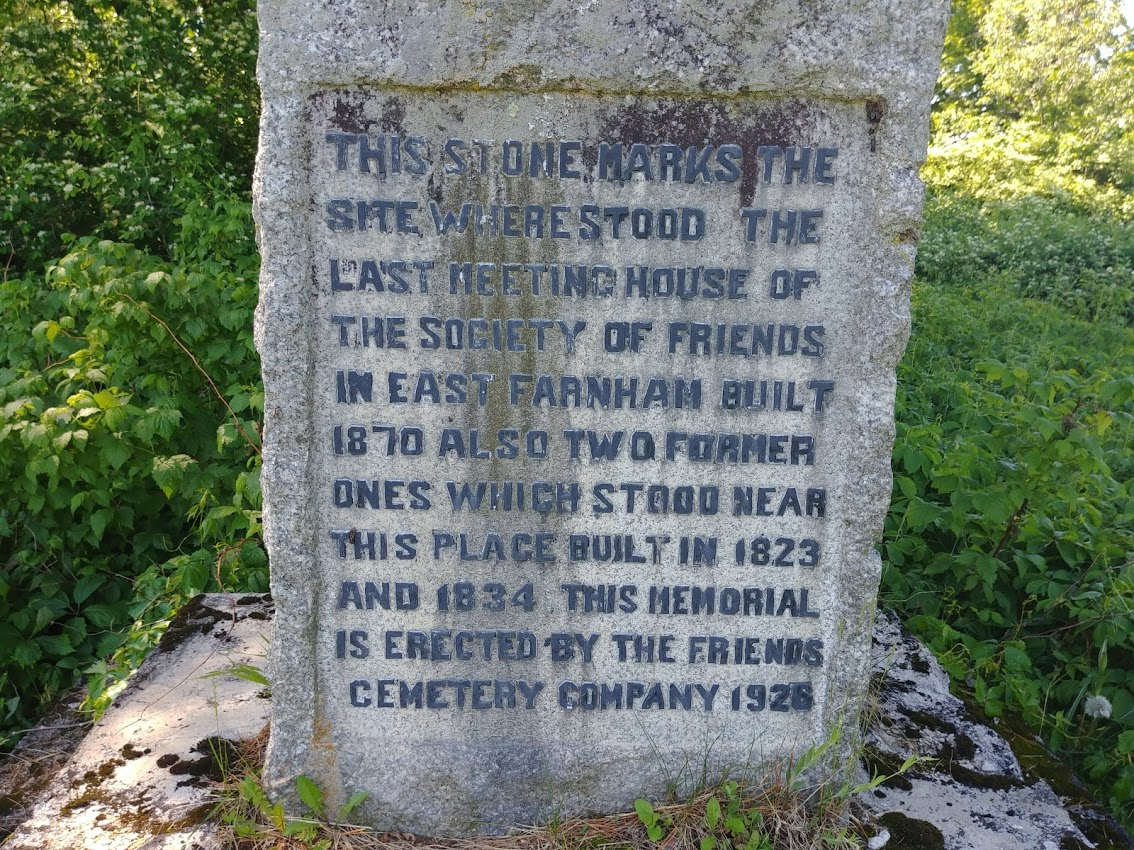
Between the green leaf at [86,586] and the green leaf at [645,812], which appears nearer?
the green leaf at [645,812]

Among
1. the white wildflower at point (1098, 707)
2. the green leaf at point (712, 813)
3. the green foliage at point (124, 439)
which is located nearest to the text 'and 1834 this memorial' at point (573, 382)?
the green leaf at point (712, 813)

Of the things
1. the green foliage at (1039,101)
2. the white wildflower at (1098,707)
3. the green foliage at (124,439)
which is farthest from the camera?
the green foliage at (1039,101)

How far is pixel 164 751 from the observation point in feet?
7.61

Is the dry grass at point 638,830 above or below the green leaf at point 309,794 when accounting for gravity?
below

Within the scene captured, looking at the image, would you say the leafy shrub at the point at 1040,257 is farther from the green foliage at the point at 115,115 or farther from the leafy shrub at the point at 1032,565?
the green foliage at the point at 115,115

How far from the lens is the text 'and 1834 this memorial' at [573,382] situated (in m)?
1.79

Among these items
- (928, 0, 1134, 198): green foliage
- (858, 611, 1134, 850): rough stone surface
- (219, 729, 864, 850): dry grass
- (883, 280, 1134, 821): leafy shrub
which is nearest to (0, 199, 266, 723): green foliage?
(219, 729, 864, 850): dry grass

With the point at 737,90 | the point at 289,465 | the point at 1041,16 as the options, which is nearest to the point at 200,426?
the point at 289,465

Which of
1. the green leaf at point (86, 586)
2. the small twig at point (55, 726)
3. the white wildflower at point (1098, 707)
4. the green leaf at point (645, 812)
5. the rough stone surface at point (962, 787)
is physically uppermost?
the green leaf at point (645, 812)

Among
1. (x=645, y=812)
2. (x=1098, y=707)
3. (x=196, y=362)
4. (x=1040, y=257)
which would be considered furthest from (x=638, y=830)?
(x=1040, y=257)

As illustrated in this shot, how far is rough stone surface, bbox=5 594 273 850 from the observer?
2.04 meters

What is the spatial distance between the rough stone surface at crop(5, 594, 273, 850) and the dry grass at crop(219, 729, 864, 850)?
0.39ft

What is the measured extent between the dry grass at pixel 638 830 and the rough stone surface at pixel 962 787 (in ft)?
0.52

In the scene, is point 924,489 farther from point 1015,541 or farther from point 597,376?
point 597,376
